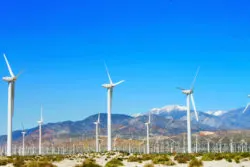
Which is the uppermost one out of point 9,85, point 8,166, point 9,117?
point 9,85

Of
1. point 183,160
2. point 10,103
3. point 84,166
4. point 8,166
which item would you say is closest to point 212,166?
point 183,160

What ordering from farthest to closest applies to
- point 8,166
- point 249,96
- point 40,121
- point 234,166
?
point 40,121, point 249,96, point 8,166, point 234,166

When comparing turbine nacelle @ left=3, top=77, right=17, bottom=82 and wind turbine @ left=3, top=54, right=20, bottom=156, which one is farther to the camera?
turbine nacelle @ left=3, top=77, right=17, bottom=82

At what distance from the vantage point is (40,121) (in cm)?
13538

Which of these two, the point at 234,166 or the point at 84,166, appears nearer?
the point at 84,166

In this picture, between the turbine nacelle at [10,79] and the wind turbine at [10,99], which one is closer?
the wind turbine at [10,99]

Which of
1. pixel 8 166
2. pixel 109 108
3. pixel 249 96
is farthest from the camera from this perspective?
pixel 109 108

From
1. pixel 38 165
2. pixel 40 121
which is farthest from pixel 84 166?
pixel 40 121

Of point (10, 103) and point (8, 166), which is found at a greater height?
point (10, 103)

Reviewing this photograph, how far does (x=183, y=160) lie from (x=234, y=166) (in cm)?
724

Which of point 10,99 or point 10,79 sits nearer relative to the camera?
point 10,99

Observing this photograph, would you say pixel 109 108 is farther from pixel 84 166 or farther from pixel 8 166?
pixel 84 166

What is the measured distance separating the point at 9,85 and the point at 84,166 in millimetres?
48197

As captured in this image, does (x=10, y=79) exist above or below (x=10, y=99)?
above
